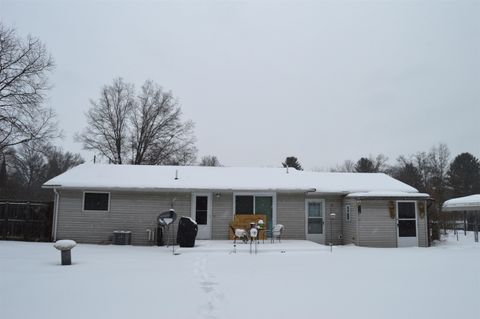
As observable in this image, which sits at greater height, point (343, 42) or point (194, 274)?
point (343, 42)

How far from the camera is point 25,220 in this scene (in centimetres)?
1805

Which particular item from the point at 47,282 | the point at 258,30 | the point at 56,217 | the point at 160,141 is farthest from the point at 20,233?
the point at 160,141

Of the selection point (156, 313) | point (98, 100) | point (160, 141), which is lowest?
point (156, 313)

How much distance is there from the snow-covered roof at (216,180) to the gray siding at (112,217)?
26.7 inches

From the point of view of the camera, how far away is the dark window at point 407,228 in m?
17.2

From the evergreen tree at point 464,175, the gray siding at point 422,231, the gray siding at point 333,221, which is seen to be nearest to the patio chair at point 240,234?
the gray siding at point 333,221

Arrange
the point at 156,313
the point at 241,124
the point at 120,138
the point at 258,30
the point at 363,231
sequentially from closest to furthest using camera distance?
1. the point at 156,313
2. the point at 363,231
3. the point at 258,30
4. the point at 241,124
5. the point at 120,138

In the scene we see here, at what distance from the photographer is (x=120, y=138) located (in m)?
36.1

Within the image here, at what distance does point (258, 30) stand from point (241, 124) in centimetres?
1450

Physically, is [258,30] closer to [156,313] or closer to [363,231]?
[363,231]

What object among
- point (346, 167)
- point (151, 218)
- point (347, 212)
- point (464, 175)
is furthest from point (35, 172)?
point (464, 175)

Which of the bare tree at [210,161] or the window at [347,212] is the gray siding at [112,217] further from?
the bare tree at [210,161]

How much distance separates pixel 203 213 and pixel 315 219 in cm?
537

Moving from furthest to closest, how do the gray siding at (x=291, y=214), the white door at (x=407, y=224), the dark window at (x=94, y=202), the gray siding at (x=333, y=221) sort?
the gray siding at (x=333, y=221) → the gray siding at (x=291, y=214) → the dark window at (x=94, y=202) → the white door at (x=407, y=224)
